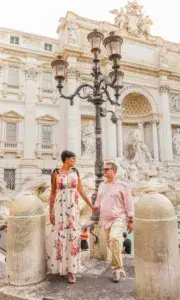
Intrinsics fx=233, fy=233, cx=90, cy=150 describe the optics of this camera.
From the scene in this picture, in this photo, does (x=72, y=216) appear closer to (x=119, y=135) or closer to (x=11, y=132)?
(x=11, y=132)

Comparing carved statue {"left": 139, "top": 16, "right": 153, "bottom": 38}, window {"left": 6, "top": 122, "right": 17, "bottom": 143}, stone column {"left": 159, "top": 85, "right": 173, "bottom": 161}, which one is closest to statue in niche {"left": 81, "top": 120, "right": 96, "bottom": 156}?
window {"left": 6, "top": 122, "right": 17, "bottom": 143}

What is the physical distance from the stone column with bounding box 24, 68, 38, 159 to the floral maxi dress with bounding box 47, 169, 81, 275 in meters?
12.8

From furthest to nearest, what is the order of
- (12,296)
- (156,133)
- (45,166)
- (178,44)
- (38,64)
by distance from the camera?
1. (178,44)
2. (156,133)
3. (38,64)
4. (45,166)
5. (12,296)

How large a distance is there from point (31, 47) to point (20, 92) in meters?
3.61

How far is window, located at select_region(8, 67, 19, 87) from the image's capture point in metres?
16.2

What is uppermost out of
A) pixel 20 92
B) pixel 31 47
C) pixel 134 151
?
pixel 31 47

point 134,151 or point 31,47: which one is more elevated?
point 31,47

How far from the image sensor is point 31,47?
17000 mm

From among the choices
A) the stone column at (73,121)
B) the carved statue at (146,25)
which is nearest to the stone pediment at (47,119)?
the stone column at (73,121)

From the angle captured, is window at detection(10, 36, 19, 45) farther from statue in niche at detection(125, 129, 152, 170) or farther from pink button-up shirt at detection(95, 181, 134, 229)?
pink button-up shirt at detection(95, 181, 134, 229)

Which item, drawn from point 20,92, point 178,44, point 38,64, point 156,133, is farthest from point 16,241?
point 178,44

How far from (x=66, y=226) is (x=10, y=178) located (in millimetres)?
13009

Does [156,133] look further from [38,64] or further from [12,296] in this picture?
[12,296]

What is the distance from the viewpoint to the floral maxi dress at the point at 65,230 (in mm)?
2895
